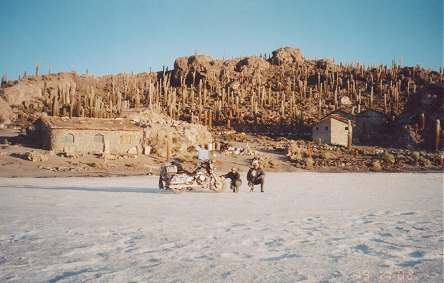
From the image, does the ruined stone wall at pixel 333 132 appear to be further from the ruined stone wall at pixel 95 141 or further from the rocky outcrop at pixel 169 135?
the ruined stone wall at pixel 95 141

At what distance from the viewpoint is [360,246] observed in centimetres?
531

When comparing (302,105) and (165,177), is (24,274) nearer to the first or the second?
(165,177)

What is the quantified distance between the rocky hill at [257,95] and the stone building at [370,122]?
Result: 113 cm

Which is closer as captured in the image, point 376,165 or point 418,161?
point 376,165

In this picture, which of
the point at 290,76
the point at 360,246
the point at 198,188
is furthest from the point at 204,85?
the point at 360,246

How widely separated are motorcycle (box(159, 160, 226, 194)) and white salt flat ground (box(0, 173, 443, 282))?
267cm

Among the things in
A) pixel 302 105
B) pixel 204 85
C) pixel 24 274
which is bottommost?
pixel 24 274

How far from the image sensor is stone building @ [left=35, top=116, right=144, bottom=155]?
2871cm

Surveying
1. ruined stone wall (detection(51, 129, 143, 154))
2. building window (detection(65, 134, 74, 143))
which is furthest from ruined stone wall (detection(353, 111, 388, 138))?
building window (detection(65, 134, 74, 143))

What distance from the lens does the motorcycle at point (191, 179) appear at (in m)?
12.3

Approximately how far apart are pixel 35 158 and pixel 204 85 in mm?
50267

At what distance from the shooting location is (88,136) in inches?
1155

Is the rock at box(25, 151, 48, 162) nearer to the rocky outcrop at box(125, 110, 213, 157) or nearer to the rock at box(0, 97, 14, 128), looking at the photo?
the rocky outcrop at box(125, 110, 213, 157)

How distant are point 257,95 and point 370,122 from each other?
75.6 feet
